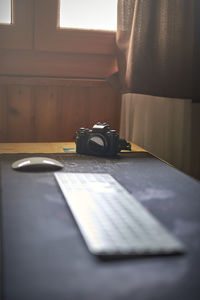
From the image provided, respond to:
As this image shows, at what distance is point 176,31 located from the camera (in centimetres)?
154

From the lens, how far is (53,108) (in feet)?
6.10

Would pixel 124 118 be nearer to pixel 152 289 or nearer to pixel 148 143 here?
pixel 148 143

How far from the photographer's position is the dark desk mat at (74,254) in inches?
19.9

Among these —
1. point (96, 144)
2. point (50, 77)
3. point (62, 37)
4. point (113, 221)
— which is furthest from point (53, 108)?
point (113, 221)

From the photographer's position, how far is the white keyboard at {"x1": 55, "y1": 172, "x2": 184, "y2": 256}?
61 centimetres

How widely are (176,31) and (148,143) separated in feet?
1.59

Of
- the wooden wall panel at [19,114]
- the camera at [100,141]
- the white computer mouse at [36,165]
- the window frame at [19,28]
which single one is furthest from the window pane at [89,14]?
the white computer mouse at [36,165]

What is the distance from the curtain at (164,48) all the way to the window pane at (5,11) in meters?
0.52

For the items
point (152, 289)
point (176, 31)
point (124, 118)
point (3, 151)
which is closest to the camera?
point (152, 289)

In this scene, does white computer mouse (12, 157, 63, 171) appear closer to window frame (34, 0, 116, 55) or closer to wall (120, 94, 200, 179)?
wall (120, 94, 200, 179)

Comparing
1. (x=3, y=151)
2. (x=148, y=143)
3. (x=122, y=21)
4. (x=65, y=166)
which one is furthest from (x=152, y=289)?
(x=122, y=21)

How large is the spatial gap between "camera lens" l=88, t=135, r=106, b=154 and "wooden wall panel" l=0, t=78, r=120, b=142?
552 mm

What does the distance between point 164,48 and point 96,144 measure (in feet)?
1.67

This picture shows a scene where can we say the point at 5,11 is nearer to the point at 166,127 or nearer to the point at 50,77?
the point at 50,77
